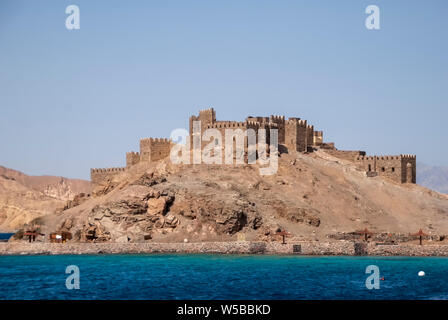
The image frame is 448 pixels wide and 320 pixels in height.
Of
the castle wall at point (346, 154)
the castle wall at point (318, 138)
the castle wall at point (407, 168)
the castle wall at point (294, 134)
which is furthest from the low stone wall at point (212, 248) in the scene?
the castle wall at point (318, 138)

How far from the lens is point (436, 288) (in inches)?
2137

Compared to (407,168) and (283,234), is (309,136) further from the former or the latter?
(283,234)

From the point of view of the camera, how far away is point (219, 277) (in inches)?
2339

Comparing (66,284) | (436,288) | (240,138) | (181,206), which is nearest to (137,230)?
(181,206)

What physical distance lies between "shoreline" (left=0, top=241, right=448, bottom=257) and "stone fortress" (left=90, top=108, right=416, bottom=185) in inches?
752

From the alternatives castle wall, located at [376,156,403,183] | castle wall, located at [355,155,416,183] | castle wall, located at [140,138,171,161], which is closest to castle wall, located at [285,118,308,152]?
castle wall, located at [355,155,416,183]

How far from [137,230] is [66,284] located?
26929 millimetres

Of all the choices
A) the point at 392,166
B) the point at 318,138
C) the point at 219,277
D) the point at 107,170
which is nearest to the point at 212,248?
the point at 219,277

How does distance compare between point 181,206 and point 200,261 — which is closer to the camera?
point 200,261

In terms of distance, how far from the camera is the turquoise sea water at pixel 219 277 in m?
50.9

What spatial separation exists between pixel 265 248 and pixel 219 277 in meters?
19.5

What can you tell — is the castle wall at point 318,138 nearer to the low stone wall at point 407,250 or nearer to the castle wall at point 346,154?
the castle wall at point 346,154
